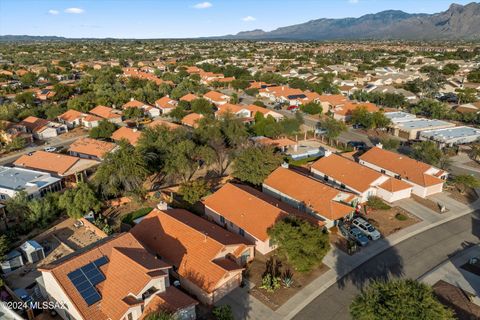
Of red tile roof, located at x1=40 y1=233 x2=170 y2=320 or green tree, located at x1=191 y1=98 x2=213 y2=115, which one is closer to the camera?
red tile roof, located at x1=40 y1=233 x2=170 y2=320

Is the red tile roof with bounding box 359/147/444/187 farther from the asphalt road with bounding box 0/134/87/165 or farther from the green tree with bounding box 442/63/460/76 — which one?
the green tree with bounding box 442/63/460/76

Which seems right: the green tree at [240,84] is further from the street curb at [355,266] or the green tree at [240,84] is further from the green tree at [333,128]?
the street curb at [355,266]

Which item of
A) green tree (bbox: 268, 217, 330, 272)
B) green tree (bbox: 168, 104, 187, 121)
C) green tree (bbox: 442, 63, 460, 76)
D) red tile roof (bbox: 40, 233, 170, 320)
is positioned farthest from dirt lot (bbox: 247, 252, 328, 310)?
green tree (bbox: 442, 63, 460, 76)

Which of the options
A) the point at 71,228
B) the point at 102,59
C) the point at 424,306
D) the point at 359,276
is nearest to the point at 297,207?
the point at 359,276

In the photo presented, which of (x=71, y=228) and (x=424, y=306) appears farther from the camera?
(x=71, y=228)

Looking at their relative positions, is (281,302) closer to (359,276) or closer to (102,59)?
(359,276)

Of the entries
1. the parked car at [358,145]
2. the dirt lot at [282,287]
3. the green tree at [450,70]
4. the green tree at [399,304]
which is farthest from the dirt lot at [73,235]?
the green tree at [450,70]

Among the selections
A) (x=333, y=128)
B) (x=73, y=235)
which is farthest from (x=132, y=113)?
(x=73, y=235)
